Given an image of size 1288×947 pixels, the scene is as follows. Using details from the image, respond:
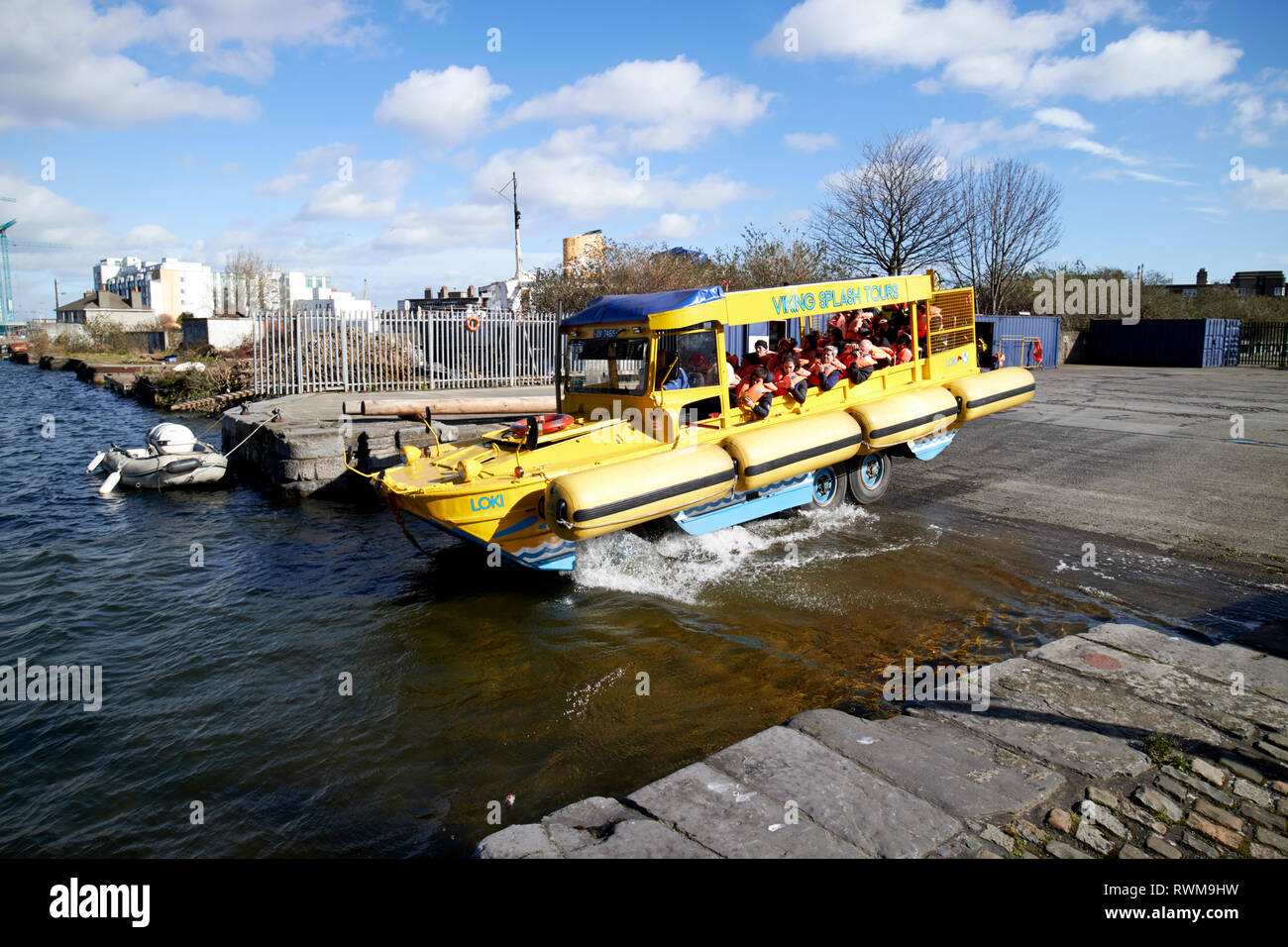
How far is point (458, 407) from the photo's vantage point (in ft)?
50.1

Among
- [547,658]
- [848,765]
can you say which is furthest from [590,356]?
[848,765]

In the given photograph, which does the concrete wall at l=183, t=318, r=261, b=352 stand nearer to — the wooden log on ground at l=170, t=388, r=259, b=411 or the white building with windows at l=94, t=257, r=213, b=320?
the wooden log on ground at l=170, t=388, r=259, b=411

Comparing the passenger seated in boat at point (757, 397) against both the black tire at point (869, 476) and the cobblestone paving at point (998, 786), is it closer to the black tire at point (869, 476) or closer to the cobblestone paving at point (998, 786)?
the black tire at point (869, 476)

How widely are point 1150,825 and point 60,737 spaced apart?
7.37m

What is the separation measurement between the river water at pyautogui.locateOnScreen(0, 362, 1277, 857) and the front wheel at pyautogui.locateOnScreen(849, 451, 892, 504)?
268 mm

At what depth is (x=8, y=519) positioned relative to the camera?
12.2 meters

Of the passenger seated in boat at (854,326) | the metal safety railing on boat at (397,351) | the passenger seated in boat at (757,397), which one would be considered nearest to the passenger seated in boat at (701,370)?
the passenger seated in boat at (757,397)

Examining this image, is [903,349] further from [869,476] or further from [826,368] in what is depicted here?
[869,476]

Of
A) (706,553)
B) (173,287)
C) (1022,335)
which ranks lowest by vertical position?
(706,553)

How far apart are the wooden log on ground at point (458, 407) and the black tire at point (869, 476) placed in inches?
226

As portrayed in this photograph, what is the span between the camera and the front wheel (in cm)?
1113

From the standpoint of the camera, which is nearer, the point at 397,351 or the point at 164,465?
the point at 164,465

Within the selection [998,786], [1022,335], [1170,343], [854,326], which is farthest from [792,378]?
[1170,343]
